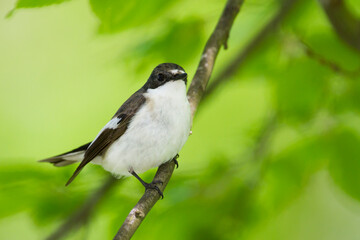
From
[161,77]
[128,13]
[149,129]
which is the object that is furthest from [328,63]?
[128,13]

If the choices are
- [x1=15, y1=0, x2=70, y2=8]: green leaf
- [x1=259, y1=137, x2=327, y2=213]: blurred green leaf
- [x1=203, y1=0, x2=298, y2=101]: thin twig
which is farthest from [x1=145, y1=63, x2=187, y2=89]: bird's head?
[x1=15, y1=0, x2=70, y2=8]: green leaf

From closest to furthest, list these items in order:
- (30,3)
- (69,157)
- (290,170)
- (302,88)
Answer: (30,3) → (290,170) → (302,88) → (69,157)

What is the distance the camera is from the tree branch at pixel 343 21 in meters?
2.92

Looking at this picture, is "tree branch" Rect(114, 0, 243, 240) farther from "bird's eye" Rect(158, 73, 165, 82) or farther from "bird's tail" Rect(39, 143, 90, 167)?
"bird's tail" Rect(39, 143, 90, 167)

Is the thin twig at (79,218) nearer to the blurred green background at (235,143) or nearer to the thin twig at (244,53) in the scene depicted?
the blurred green background at (235,143)

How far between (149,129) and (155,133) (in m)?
0.06

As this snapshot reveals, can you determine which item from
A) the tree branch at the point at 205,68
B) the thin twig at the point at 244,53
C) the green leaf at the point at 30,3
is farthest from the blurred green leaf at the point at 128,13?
the thin twig at the point at 244,53

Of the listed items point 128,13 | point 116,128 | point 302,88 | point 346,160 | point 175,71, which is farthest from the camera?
point 116,128

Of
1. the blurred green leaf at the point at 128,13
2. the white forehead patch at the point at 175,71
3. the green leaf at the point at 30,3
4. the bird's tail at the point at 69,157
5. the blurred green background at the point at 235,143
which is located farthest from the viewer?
the bird's tail at the point at 69,157

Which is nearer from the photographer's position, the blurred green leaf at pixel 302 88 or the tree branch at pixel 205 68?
the tree branch at pixel 205 68

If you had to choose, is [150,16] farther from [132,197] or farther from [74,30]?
[74,30]

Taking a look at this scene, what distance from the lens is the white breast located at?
10.3ft

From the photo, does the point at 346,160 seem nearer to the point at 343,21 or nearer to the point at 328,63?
the point at 328,63

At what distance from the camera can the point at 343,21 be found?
117 inches
